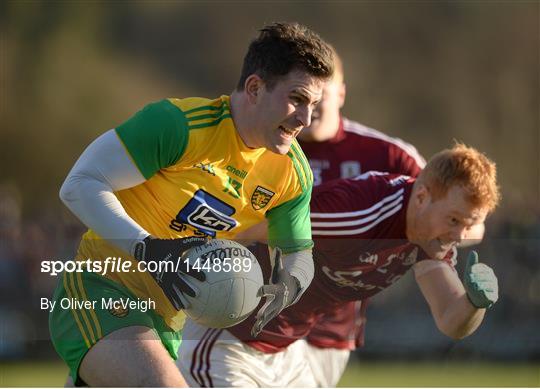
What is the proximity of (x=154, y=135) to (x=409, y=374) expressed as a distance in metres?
7.21

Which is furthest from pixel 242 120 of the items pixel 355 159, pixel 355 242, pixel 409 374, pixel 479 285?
pixel 409 374

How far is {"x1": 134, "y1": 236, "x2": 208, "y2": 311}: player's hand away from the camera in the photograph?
4.40 m

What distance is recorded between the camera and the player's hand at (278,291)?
4.91 metres

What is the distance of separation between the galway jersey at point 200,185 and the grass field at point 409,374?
551cm

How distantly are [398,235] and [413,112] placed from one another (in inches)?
766

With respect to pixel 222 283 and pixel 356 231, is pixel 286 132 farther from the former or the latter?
pixel 356 231

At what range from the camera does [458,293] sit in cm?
583

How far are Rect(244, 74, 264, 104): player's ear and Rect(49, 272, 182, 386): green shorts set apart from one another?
1.00m

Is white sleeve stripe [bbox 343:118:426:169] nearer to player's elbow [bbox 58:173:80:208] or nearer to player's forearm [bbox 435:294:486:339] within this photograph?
player's forearm [bbox 435:294:486:339]

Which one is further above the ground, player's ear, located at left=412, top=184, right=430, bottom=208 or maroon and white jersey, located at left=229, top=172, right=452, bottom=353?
player's ear, located at left=412, top=184, right=430, bottom=208

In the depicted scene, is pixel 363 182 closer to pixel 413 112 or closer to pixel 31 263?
pixel 31 263

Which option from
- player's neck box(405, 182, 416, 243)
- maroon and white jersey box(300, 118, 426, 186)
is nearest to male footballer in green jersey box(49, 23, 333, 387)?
player's neck box(405, 182, 416, 243)

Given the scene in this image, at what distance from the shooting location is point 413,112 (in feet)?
81.9

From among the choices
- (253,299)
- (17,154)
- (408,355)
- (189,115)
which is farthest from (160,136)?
(17,154)
